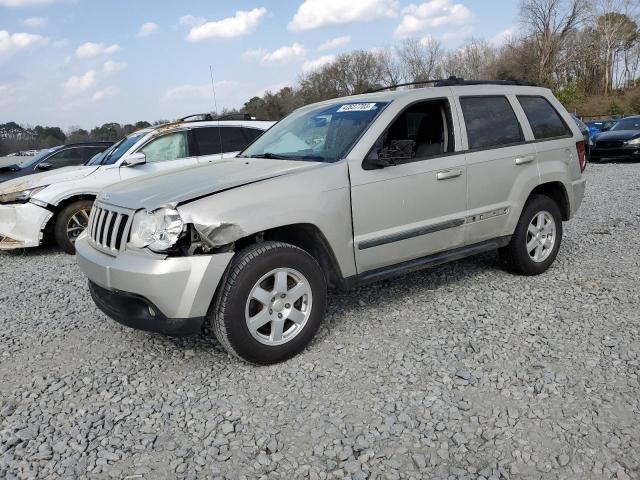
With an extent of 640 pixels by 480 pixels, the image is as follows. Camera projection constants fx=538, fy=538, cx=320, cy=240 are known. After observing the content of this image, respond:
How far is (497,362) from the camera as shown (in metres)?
3.43

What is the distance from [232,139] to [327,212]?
200 inches

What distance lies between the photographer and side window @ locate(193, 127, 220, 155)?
800 centimetres

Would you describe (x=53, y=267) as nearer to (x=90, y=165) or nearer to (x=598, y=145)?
(x=90, y=165)

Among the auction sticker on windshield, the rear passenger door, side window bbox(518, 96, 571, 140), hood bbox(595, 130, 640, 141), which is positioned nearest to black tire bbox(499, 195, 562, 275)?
the rear passenger door

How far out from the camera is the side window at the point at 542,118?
5.00 m

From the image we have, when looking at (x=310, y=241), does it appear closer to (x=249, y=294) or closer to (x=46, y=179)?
(x=249, y=294)

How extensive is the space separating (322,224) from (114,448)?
5.89 feet

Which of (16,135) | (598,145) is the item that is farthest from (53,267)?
(16,135)

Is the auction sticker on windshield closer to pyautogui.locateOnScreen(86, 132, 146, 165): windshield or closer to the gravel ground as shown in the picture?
the gravel ground

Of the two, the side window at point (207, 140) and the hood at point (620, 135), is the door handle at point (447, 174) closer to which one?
the side window at point (207, 140)

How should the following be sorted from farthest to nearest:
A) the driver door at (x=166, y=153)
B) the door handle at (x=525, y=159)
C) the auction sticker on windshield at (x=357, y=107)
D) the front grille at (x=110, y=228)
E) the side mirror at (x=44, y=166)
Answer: the side mirror at (x=44, y=166) < the driver door at (x=166, y=153) < the door handle at (x=525, y=159) < the auction sticker on windshield at (x=357, y=107) < the front grille at (x=110, y=228)

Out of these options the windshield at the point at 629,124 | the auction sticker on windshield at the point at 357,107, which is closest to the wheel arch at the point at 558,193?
the auction sticker on windshield at the point at 357,107

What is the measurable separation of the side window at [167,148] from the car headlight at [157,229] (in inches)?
185

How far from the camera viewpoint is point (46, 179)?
7227 mm
